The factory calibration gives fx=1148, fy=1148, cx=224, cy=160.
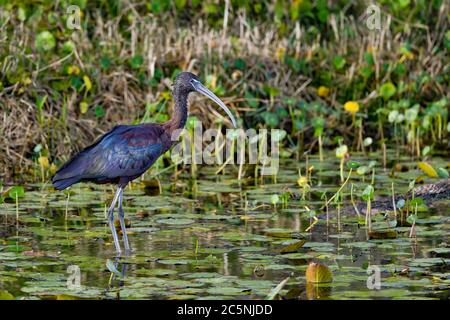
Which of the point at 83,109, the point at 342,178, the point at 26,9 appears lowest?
the point at 342,178

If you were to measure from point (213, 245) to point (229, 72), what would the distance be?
4949mm

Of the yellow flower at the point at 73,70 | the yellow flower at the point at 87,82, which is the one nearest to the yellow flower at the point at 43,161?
the yellow flower at the point at 87,82

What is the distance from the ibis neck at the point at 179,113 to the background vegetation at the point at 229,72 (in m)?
1.82

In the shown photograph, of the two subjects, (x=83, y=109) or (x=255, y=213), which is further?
(x=83, y=109)

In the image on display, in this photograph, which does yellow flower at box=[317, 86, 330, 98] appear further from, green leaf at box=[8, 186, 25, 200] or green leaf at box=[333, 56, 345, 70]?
green leaf at box=[8, 186, 25, 200]

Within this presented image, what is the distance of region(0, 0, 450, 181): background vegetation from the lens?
37.3 ft

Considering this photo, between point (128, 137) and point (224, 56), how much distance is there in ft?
14.9

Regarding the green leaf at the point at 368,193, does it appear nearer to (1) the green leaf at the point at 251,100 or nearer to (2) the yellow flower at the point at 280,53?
(1) the green leaf at the point at 251,100

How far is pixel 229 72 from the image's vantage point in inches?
505

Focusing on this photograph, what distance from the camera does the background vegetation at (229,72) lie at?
37.3 ft
